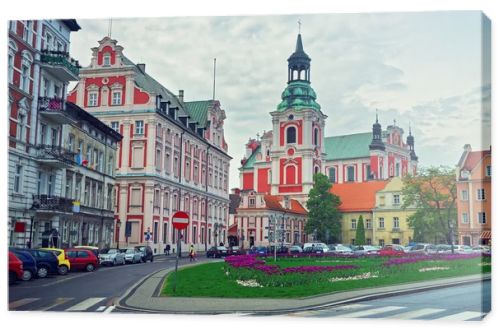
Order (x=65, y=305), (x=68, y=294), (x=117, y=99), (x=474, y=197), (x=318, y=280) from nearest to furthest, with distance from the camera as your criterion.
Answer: (x=65, y=305)
(x=318, y=280)
(x=474, y=197)
(x=68, y=294)
(x=117, y=99)

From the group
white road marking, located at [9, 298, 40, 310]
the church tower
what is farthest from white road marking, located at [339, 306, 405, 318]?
white road marking, located at [9, 298, 40, 310]

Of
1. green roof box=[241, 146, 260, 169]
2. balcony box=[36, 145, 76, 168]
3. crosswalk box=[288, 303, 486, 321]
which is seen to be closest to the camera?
crosswalk box=[288, 303, 486, 321]

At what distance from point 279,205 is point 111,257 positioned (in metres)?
17.8

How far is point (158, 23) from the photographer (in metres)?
18.6

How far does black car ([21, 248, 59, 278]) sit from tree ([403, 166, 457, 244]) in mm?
14121

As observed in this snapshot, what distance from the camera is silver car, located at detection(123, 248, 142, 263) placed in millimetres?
33625

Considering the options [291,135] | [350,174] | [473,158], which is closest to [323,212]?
[291,135]

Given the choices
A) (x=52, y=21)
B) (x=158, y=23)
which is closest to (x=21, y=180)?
(x=52, y=21)

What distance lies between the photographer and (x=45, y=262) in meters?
22.0

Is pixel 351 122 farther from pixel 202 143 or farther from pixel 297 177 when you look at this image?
pixel 297 177

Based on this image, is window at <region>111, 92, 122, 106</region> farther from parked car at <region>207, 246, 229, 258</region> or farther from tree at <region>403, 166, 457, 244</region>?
tree at <region>403, 166, 457, 244</region>

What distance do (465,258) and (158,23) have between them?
38.4 ft

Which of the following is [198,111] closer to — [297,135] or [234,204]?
[297,135]

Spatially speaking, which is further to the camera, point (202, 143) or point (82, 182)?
point (202, 143)
